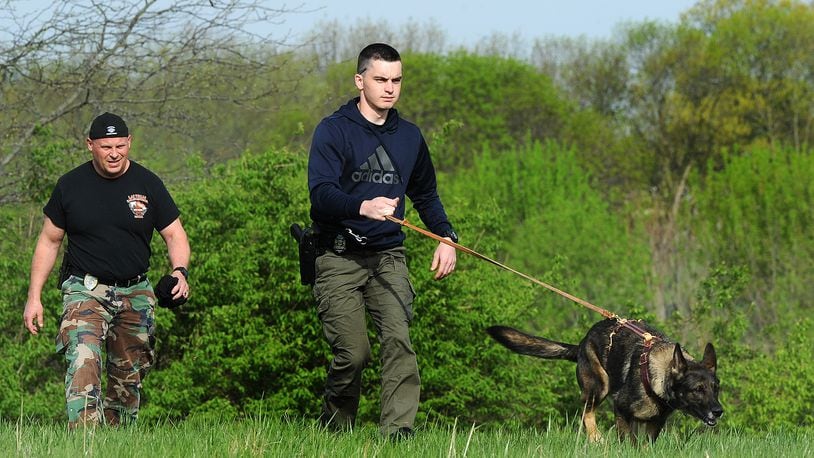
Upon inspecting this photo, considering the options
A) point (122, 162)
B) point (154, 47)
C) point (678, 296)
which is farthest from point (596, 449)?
point (678, 296)

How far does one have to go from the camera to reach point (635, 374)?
747cm

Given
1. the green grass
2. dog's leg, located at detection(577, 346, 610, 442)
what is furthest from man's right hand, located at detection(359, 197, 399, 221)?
dog's leg, located at detection(577, 346, 610, 442)

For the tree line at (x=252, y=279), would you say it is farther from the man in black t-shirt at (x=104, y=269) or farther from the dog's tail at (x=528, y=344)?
the dog's tail at (x=528, y=344)

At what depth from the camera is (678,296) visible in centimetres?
3173

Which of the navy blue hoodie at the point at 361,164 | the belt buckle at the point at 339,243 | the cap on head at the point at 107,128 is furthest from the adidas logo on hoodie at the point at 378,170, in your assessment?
the cap on head at the point at 107,128

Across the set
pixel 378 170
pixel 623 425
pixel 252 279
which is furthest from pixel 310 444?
pixel 252 279

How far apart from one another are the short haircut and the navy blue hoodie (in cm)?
26

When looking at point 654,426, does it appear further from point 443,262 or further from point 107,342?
point 107,342

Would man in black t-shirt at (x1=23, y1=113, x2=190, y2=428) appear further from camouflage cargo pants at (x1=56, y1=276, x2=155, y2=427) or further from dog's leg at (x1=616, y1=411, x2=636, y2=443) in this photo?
dog's leg at (x1=616, y1=411, x2=636, y2=443)

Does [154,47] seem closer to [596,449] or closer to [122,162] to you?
[122,162]

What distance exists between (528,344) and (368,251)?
2.00 meters

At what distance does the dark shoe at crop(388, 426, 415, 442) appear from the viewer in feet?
19.2

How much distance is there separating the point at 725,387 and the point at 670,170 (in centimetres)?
3141

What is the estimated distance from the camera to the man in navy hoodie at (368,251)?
630 centimetres
